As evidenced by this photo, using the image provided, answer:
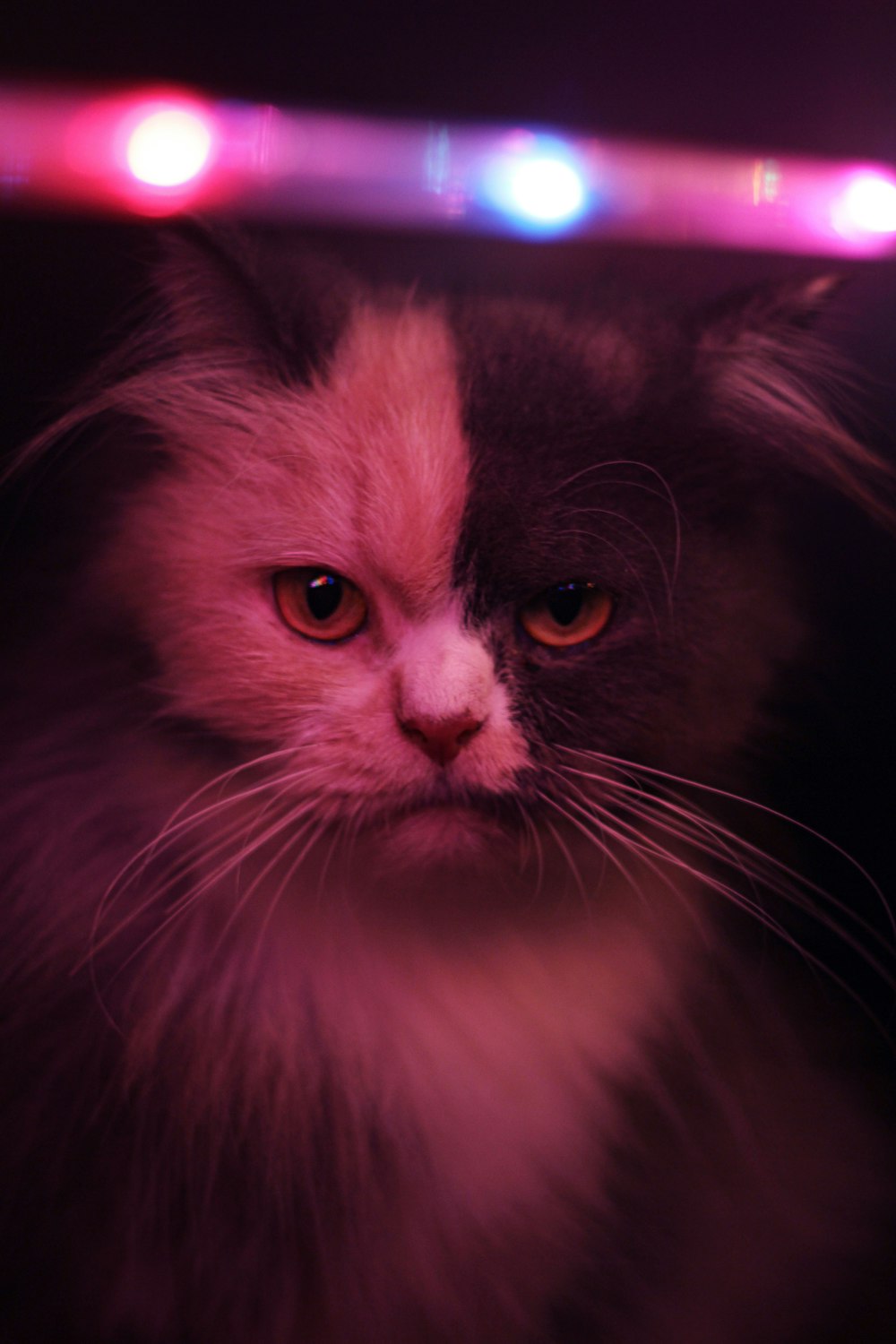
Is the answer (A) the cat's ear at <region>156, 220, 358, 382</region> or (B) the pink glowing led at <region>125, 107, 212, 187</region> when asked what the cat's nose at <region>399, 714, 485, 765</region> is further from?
(B) the pink glowing led at <region>125, 107, 212, 187</region>

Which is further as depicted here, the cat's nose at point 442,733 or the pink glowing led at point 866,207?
the pink glowing led at point 866,207

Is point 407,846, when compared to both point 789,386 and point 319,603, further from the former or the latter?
point 789,386

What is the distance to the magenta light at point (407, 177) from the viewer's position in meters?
0.88

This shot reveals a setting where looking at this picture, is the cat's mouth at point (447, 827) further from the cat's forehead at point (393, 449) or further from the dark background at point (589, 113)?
the dark background at point (589, 113)

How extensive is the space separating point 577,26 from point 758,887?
930 millimetres

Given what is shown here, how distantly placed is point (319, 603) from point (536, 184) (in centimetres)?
50

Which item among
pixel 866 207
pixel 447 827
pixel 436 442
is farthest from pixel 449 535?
pixel 866 207

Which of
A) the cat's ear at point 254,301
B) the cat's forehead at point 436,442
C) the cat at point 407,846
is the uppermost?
the cat's ear at point 254,301

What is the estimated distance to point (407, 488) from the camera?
2.70 ft

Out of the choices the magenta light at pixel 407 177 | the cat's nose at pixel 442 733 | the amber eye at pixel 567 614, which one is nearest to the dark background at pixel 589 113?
the magenta light at pixel 407 177

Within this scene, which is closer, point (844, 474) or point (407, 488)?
point (407, 488)

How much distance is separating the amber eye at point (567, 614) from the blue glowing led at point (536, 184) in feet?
1.24

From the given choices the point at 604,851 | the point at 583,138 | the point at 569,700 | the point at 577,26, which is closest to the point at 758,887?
the point at 604,851

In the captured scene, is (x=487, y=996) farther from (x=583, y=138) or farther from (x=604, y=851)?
(x=583, y=138)
